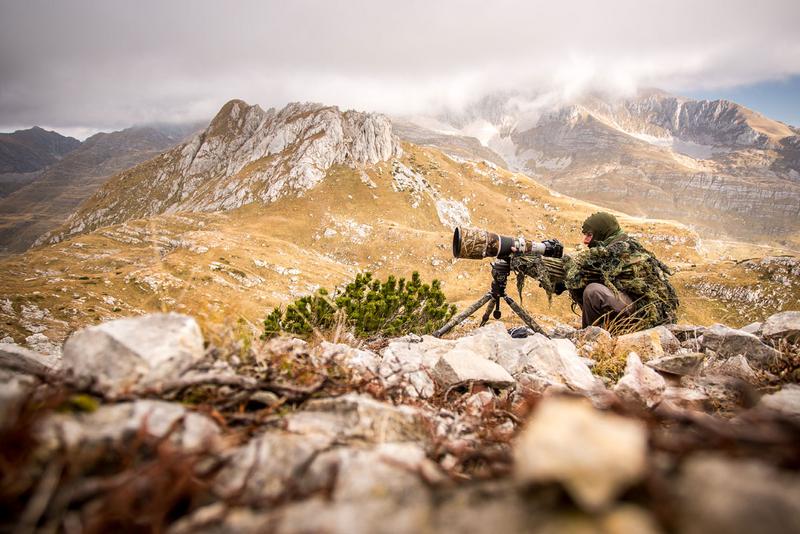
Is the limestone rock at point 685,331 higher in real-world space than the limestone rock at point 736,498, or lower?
lower

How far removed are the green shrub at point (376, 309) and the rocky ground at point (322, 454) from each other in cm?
463

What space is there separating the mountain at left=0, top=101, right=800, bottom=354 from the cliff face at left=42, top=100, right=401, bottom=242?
0.37m

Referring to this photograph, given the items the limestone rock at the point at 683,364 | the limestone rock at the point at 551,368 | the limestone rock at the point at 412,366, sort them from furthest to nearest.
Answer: the limestone rock at the point at 683,364
the limestone rock at the point at 551,368
the limestone rock at the point at 412,366

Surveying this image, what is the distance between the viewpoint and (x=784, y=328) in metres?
4.54

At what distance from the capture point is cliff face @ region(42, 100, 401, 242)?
71125mm

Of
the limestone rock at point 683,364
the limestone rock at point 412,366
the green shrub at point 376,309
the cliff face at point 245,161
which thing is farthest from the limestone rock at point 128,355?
the cliff face at point 245,161

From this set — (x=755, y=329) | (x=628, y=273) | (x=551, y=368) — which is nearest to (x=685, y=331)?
(x=628, y=273)

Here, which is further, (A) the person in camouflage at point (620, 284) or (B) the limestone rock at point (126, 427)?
(A) the person in camouflage at point (620, 284)

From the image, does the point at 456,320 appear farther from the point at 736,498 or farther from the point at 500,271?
the point at 736,498

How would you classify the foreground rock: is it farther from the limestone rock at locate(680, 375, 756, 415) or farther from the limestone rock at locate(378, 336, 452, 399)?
the limestone rock at locate(680, 375, 756, 415)

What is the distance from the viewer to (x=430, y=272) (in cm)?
5097

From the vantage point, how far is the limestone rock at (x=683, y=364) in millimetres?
3477

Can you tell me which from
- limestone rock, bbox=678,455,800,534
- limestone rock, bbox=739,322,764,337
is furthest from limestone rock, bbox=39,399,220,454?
limestone rock, bbox=739,322,764,337

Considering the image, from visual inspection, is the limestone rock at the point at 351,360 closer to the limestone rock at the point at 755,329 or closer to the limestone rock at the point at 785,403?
the limestone rock at the point at 785,403
